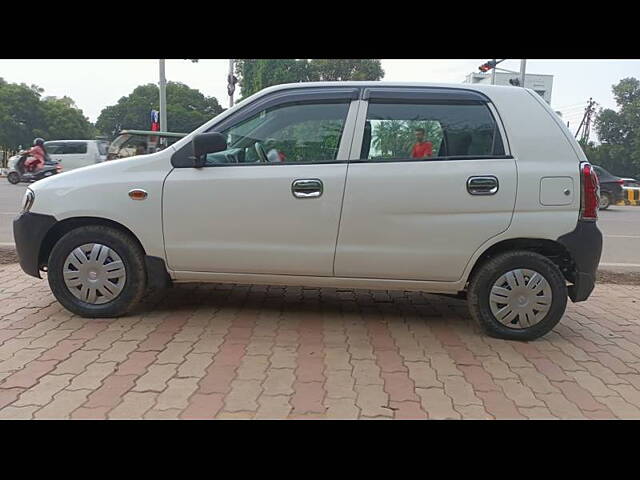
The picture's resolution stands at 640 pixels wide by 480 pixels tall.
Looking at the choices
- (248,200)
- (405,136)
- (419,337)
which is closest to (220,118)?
(248,200)

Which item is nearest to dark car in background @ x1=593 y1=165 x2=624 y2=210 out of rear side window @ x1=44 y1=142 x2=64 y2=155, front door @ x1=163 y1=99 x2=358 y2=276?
front door @ x1=163 y1=99 x2=358 y2=276

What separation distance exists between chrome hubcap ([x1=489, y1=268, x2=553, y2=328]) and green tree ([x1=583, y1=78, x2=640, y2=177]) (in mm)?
43014

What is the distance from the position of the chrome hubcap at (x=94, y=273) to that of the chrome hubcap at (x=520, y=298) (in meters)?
2.78

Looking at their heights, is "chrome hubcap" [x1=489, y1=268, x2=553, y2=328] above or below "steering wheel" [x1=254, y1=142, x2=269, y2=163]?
below

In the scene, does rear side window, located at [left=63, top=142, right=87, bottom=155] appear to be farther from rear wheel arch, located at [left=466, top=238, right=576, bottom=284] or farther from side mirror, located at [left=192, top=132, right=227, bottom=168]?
rear wheel arch, located at [left=466, top=238, right=576, bottom=284]

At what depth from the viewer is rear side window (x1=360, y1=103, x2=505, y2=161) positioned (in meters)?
3.55

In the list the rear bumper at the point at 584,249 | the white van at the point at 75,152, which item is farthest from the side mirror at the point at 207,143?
the white van at the point at 75,152

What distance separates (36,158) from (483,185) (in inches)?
708

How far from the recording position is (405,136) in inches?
141

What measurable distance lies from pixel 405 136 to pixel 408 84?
16.5 inches
